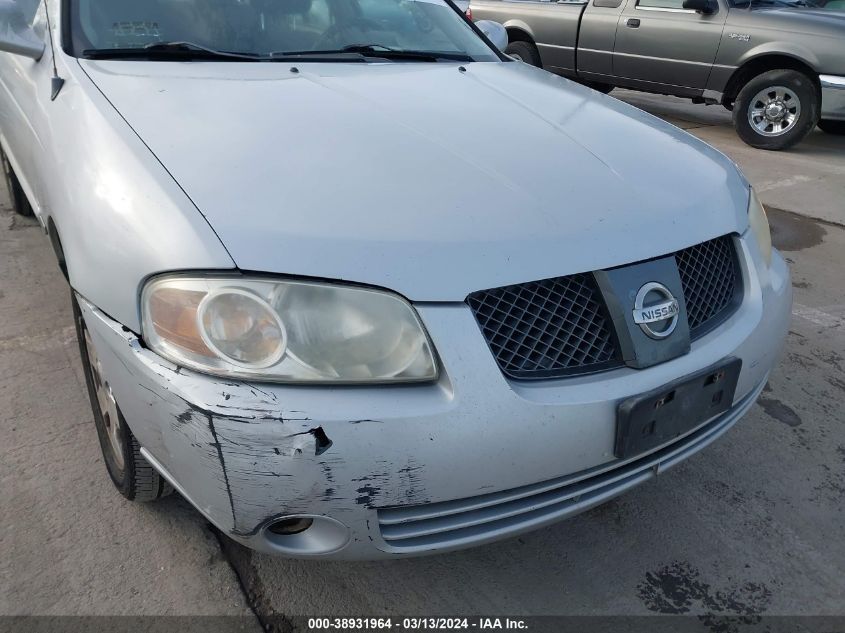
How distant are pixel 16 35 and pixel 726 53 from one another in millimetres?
5970

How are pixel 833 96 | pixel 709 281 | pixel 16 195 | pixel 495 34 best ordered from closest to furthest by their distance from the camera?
pixel 709 281, pixel 495 34, pixel 16 195, pixel 833 96

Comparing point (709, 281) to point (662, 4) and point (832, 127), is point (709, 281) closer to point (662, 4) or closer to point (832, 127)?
point (662, 4)

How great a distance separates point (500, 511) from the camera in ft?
4.85

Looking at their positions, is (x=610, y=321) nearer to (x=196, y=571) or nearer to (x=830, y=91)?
(x=196, y=571)

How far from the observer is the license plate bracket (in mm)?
1469

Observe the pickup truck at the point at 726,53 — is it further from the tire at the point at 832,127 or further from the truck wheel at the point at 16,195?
the truck wheel at the point at 16,195

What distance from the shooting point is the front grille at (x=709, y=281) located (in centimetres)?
167

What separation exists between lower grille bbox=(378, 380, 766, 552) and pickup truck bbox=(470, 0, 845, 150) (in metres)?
5.75

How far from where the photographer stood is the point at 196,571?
181cm

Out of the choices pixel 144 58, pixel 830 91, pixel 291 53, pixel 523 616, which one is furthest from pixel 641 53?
pixel 523 616

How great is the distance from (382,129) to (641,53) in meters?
5.92

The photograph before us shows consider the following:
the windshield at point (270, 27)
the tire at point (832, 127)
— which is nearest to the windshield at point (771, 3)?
the tire at point (832, 127)

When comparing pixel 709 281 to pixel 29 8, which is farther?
pixel 29 8

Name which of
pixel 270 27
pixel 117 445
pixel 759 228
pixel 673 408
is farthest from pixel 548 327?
pixel 270 27
